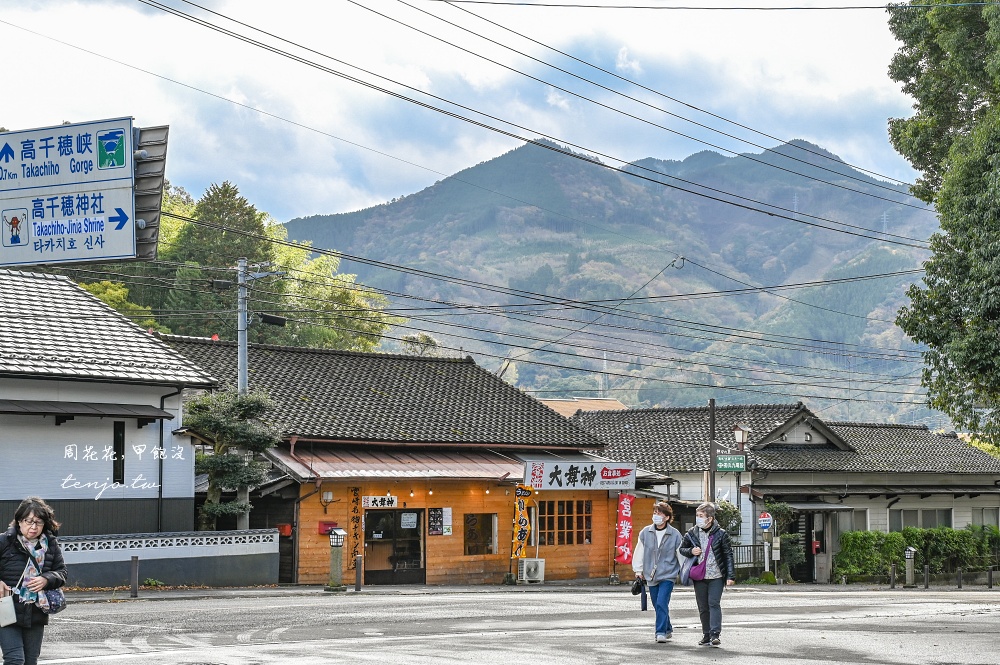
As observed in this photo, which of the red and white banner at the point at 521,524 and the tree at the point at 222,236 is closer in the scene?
the red and white banner at the point at 521,524

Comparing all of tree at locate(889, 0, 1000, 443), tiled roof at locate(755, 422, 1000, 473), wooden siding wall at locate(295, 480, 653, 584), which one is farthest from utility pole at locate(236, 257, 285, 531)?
tiled roof at locate(755, 422, 1000, 473)

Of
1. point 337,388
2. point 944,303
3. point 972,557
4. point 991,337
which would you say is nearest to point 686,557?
point 991,337

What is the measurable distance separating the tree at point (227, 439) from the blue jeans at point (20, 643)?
18724 mm

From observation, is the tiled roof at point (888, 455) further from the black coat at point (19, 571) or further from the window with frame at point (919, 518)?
the black coat at point (19, 571)

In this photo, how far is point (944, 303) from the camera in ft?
77.4

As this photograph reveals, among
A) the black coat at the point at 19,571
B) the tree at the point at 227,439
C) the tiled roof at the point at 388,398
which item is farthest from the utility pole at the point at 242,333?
the black coat at the point at 19,571

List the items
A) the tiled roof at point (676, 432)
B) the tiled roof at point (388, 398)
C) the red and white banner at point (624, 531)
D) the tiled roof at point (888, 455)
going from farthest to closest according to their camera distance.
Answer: the tiled roof at point (888, 455) < the tiled roof at point (676, 432) < the red and white banner at point (624, 531) < the tiled roof at point (388, 398)

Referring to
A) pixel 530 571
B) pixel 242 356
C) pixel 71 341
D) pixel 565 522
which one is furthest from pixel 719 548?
pixel 565 522

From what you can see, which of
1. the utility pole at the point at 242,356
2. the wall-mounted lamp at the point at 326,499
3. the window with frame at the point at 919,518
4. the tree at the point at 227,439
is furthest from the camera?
→ the window with frame at the point at 919,518

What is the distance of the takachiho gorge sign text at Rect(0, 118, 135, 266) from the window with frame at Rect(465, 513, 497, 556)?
828 inches

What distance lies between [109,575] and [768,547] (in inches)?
922

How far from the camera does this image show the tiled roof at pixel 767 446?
4425cm

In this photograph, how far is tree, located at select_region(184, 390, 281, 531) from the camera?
1099 inches

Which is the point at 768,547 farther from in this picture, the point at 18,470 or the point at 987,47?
the point at 18,470
